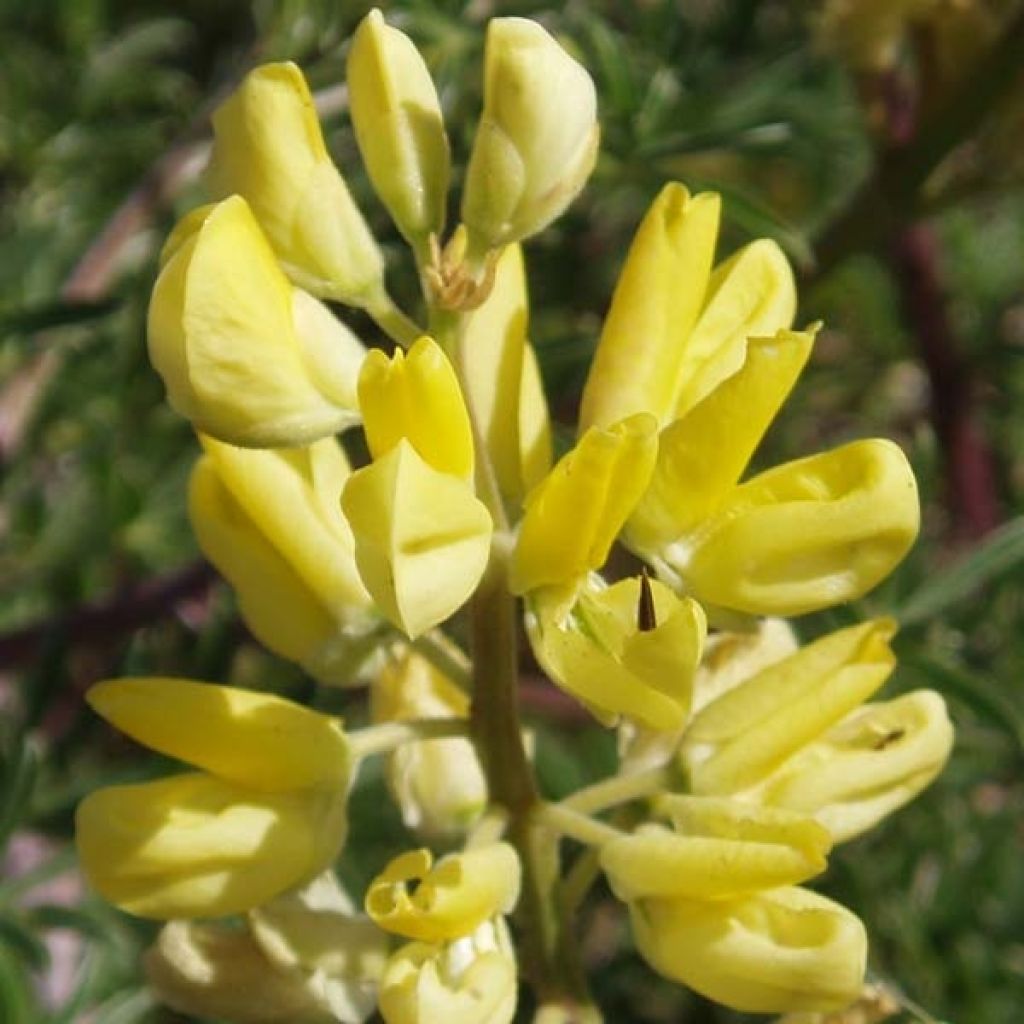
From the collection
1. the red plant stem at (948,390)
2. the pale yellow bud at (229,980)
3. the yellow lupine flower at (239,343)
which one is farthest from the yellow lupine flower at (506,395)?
the red plant stem at (948,390)

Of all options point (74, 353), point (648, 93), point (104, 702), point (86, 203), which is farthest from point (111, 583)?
point (104, 702)

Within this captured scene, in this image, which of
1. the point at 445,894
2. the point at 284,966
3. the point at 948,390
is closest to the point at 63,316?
the point at 284,966

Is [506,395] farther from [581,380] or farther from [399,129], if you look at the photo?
[581,380]

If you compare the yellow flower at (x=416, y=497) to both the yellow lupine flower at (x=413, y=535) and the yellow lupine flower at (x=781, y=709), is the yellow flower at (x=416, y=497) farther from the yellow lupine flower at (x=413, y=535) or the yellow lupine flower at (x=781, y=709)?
the yellow lupine flower at (x=781, y=709)

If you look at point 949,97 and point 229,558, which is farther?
point 949,97

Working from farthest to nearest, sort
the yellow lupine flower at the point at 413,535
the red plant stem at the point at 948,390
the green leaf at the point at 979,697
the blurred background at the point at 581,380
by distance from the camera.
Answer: the red plant stem at the point at 948,390, the blurred background at the point at 581,380, the green leaf at the point at 979,697, the yellow lupine flower at the point at 413,535

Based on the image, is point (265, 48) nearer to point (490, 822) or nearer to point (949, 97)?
point (949, 97)

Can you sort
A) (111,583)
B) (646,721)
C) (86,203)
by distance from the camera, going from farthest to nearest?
(86,203) < (111,583) < (646,721)

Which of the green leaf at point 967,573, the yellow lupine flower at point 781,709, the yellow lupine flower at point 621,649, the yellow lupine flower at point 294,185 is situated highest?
the yellow lupine flower at point 294,185
